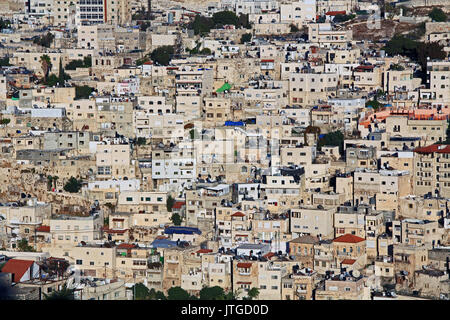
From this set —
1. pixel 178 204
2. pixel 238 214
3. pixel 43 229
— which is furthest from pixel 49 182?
pixel 238 214

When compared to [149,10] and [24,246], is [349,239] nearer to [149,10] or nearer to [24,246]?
[24,246]

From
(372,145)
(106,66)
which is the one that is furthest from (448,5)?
(372,145)

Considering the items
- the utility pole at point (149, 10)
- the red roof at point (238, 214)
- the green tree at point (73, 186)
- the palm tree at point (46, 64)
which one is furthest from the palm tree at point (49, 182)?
the utility pole at point (149, 10)

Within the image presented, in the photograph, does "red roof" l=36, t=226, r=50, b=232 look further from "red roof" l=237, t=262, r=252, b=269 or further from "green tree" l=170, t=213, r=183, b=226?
"red roof" l=237, t=262, r=252, b=269

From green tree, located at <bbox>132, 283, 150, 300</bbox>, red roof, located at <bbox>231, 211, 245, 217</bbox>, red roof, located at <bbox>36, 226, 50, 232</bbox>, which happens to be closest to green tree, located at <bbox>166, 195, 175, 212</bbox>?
red roof, located at <bbox>231, 211, 245, 217</bbox>

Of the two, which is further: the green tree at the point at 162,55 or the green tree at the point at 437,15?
the green tree at the point at 437,15

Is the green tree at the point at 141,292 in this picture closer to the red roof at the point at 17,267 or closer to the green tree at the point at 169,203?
the red roof at the point at 17,267
